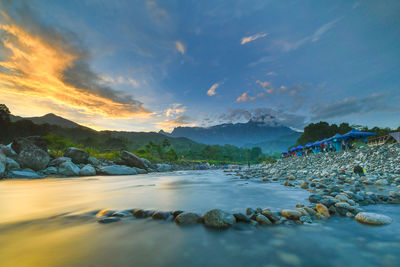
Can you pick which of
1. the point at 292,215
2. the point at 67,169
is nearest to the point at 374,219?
the point at 292,215

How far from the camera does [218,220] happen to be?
3406 millimetres

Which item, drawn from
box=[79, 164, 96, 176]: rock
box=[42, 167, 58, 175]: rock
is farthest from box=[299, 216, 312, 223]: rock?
box=[42, 167, 58, 175]: rock

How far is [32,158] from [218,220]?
20395 mm

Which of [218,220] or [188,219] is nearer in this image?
[218,220]

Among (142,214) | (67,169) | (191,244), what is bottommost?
(67,169)

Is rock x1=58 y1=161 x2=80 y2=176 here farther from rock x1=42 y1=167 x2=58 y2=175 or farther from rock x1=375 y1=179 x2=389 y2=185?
rock x1=375 y1=179 x2=389 y2=185

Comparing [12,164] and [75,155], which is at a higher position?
[75,155]

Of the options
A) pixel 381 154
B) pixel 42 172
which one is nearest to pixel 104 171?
pixel 42 172

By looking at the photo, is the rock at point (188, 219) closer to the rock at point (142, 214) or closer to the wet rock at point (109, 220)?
the rock at point (142, 214)

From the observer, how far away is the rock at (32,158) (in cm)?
1507

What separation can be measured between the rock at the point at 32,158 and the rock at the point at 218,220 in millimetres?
19741


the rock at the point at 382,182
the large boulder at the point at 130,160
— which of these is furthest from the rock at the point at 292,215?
the large boulder at the point at 130,160

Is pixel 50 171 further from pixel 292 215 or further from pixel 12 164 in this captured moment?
pixel 292 215

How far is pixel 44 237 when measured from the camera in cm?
300
